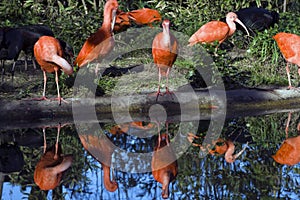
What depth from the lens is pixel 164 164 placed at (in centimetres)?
648

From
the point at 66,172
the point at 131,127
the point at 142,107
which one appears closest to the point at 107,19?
the point at 142,107

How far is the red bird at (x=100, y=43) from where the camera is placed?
8.59 metres

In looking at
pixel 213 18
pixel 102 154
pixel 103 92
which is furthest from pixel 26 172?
pixel 213 18

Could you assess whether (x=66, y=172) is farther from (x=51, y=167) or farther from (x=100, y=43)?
(x=100, y=43)

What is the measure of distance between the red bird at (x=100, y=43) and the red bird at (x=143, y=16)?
129 centimetres

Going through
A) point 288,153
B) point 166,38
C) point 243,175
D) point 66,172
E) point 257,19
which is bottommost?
point 66,172

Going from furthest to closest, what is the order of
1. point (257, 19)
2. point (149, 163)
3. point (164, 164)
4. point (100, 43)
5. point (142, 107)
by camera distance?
point (257, 19) → point (100, 43) → point (142, 107) → point (149, 163) → point (164, 164)

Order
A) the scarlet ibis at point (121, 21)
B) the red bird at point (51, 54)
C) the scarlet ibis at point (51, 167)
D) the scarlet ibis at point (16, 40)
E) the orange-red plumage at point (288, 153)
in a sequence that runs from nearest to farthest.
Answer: the scarlet ibis at point (51, 167), the orange-red plumage at point (288, 153), the red bird at point (51, 54), the scarlet ibis at point (16, 40), the scarlet ibis at point (121, 21)

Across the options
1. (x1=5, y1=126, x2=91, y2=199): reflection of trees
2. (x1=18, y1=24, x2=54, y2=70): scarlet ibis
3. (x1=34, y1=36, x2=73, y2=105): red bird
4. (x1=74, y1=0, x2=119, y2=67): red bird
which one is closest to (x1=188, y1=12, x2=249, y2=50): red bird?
(x1=74, y1=0, x2=119, y2=67): red bird

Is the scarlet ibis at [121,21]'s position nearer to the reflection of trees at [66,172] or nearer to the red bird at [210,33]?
the red bird at [210,33]

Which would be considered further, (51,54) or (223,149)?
(51,54)

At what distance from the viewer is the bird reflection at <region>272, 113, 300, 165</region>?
6434 millimetres

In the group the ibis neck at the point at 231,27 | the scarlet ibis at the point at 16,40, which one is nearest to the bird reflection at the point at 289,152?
the ibis neck at the point at 231,27

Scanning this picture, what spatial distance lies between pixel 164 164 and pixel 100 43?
2708 mm
